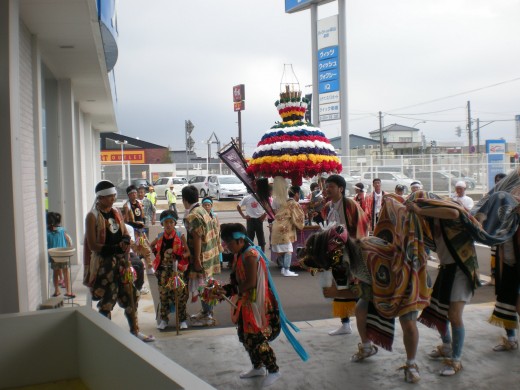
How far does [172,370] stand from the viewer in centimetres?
275

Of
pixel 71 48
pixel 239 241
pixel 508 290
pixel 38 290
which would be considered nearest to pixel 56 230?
pixel 38 290

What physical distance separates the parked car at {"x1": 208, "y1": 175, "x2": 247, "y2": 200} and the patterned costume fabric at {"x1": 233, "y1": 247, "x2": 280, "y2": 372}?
28.2 meters

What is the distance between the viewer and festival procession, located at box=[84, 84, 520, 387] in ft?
16.7

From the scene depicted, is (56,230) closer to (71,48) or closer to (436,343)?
(71,48)

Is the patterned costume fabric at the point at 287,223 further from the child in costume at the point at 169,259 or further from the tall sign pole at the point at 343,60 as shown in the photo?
the tall sign pole at the point at 343,60

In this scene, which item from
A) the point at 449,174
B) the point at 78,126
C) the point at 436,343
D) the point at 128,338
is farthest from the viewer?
the point at 449,174

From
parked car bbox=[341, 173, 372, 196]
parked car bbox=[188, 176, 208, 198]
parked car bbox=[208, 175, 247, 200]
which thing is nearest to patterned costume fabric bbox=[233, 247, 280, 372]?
parked car bbox=[341, 173, 372, 196]

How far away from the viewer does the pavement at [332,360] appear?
518 centimetres

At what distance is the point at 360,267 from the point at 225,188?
29065 millimetres

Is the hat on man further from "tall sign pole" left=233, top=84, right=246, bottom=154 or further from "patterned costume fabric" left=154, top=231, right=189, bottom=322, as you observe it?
"tall sign pole" left=233, top=84, right=246, bottom=154

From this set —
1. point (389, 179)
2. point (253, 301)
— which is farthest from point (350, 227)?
point (389, 179)

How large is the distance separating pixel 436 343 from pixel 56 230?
5.58 m

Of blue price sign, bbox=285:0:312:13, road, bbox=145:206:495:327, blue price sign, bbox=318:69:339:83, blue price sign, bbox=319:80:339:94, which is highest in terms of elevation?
blue price sign, bbox=285:0:312:13

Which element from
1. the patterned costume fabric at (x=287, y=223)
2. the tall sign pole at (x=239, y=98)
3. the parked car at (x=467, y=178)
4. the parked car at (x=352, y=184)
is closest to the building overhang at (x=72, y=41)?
the patterned costume fabric at (x=287, y=223)
